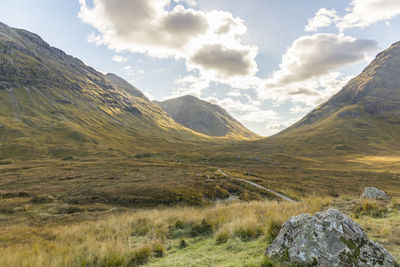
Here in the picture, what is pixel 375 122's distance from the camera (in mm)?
198500

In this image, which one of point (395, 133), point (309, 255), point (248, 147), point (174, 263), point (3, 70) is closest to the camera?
point (309, 255)

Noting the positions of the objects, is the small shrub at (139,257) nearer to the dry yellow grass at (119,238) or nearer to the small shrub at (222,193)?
the dry yellow grass at (119,238)

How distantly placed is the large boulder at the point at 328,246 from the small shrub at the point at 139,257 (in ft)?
14.9

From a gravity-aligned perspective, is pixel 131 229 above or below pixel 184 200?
above

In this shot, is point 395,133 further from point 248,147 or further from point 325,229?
point 325,229

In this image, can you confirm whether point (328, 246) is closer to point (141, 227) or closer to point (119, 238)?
point (119, 238)

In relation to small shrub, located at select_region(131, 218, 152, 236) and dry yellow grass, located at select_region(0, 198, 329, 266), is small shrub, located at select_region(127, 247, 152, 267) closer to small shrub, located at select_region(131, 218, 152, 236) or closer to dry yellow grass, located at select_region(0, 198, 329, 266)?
dry yellow grass, located at select_region(0, 198, 329, 266)

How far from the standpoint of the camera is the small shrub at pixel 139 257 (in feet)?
23.8

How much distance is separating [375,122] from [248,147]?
149m

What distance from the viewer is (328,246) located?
540 centimetres

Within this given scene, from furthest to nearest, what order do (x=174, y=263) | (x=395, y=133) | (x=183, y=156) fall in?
(x=395, y=133), (x=183, y=156), (x=174, y=263)

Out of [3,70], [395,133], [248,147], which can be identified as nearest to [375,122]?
[395,133]

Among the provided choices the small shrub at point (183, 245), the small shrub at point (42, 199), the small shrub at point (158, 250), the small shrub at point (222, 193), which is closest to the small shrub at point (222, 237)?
the small shrub at point (183, 245)

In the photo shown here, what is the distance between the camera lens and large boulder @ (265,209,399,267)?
515 centimetres
